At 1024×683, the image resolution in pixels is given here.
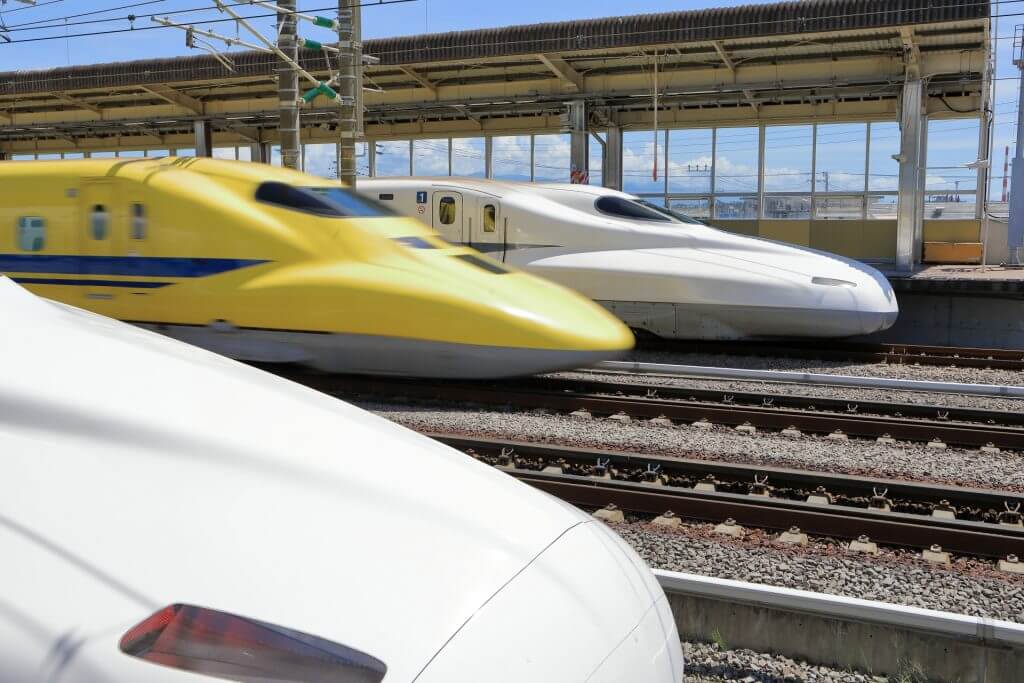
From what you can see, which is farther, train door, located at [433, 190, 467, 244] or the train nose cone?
train door, located at [433, 190, 467, 244]

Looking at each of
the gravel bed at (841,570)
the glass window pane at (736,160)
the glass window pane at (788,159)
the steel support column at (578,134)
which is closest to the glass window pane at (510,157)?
the steel support column at (578,134)

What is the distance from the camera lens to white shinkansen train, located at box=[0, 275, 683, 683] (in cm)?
119

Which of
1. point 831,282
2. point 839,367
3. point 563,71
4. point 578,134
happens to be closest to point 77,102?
point 563,71

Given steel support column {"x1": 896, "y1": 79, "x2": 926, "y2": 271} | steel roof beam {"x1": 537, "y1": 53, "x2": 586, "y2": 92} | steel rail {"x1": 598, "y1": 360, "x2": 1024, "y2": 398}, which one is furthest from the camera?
steel roof beam {"x1": 537, "y1": 53, "x2": 586, "y2": 92}

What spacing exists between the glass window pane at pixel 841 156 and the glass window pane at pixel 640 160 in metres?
3.16

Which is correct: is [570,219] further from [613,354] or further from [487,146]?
[487,146]

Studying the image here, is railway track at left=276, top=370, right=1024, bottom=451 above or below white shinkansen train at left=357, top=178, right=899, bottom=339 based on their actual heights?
below

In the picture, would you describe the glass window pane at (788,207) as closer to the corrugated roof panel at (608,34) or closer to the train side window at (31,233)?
the corrugated roof panel at (608,34)

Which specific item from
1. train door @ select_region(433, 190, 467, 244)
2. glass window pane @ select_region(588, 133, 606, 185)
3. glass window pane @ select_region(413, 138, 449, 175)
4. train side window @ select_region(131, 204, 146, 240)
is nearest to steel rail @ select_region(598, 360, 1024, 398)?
train door @ select_region(433, 190, 467, 244)

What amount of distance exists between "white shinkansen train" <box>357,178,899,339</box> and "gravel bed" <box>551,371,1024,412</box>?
47.7 inches

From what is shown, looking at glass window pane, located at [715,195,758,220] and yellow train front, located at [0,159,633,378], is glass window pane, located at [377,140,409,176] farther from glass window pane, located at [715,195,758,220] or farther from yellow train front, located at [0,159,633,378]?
yellow train front, located at [0,159,633,378]

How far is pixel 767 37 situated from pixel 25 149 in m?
19.9

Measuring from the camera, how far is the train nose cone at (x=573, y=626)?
1330 millimetres

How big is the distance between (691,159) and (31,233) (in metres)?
14.3
